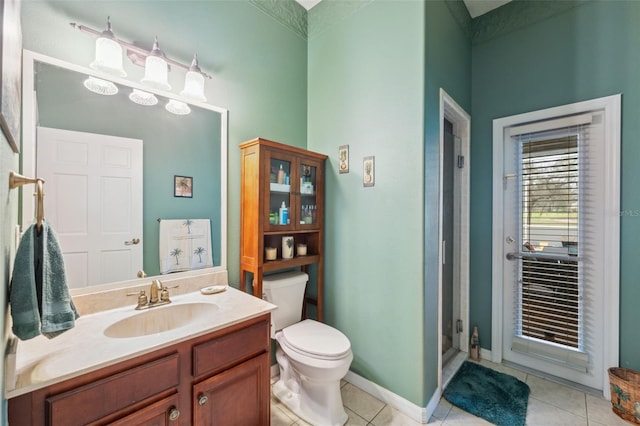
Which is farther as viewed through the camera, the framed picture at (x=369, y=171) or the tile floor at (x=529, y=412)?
the framed picture at (x=369, y=171)

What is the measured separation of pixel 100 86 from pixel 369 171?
5.28 feet

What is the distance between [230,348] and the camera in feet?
Answer: 4.14

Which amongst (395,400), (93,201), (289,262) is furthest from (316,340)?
(93,201)

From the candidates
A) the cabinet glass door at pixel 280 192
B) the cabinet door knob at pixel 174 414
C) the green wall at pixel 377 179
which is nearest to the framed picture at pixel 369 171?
the green wall at pixel 377 179

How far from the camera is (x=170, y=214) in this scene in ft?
5.23

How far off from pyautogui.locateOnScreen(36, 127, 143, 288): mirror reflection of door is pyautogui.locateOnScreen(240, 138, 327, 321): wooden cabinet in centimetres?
62

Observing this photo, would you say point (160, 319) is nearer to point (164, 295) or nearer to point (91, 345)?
point (164, 295)

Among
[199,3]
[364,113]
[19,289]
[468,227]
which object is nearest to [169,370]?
[19,289]

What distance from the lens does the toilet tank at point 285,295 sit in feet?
6.32

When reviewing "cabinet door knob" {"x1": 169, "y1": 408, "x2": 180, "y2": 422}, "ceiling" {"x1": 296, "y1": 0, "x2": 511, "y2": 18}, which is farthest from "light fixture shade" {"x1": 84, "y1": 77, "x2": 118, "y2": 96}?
"ceiling" {"x1": 296, "y1": 0, "x2": 511, "y2": 18}

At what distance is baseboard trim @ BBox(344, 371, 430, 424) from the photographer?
5.61ft

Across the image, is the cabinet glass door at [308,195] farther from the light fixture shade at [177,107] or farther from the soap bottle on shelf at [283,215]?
the light fixture shade at [177,107]

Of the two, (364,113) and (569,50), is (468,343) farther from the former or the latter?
(569,50)

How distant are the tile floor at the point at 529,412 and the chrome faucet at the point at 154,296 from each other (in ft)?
3.35
